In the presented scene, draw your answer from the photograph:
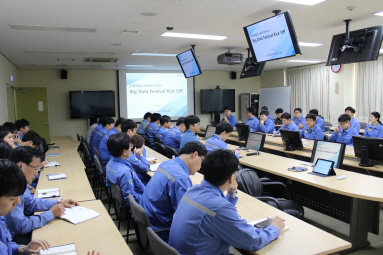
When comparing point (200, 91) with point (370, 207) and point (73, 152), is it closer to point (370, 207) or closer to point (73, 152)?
point (73, 152)

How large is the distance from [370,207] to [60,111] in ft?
29.9

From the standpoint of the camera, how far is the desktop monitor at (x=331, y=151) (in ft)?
11.1

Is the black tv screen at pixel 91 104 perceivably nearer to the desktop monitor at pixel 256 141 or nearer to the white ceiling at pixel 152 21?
the white ceiling at pixel 152 21

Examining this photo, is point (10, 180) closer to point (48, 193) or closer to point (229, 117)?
point (48, 193)

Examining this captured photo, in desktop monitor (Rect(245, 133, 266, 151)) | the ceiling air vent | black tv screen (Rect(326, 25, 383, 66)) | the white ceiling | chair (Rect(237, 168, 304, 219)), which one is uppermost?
the ceiling air vent

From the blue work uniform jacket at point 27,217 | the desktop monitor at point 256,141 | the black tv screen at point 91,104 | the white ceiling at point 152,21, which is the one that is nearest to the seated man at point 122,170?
the blue work uniform jacket at point 27,217

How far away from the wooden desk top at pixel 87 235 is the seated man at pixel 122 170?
52 cm

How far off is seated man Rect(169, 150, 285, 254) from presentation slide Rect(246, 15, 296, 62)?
242cm

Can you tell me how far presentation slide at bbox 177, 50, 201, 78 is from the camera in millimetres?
5838

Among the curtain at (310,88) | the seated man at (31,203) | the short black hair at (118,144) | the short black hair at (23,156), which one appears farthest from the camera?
the curtain at (310,88)

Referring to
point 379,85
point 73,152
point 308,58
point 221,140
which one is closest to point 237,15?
point 221,140

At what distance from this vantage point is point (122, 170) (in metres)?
2.73

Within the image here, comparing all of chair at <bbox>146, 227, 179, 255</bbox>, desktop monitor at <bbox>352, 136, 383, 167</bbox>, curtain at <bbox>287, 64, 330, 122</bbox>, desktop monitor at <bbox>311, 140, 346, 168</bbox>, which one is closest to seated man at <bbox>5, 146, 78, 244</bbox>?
chair at <bbox>146, 227, 179, 255</bbox>

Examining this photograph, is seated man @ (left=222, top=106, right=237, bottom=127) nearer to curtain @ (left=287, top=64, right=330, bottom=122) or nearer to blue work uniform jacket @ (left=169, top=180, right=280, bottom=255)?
curtain @ (left=287, top=64, right=330, bottom=122)
